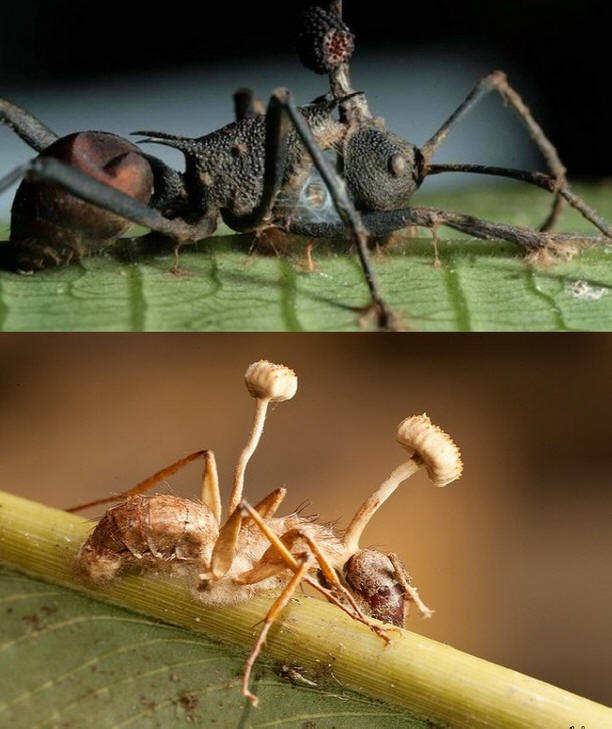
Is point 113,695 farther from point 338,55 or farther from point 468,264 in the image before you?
point 338,55

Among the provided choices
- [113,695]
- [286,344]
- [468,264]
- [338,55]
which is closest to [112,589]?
[113,695]

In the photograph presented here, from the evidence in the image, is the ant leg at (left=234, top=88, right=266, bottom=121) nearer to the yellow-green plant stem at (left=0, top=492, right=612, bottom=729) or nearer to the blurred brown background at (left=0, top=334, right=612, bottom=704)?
the blurred brown background at (left=0, top=334, right=612, bottom=704)

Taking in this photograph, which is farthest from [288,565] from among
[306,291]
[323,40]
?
[323,40]

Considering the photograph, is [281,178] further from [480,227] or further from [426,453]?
[426,453]

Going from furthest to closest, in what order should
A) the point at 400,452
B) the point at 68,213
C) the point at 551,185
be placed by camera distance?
1. the point at 400,452
2. the point at 551,185
3. the point at 68,213

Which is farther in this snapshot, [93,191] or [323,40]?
[323,40]
